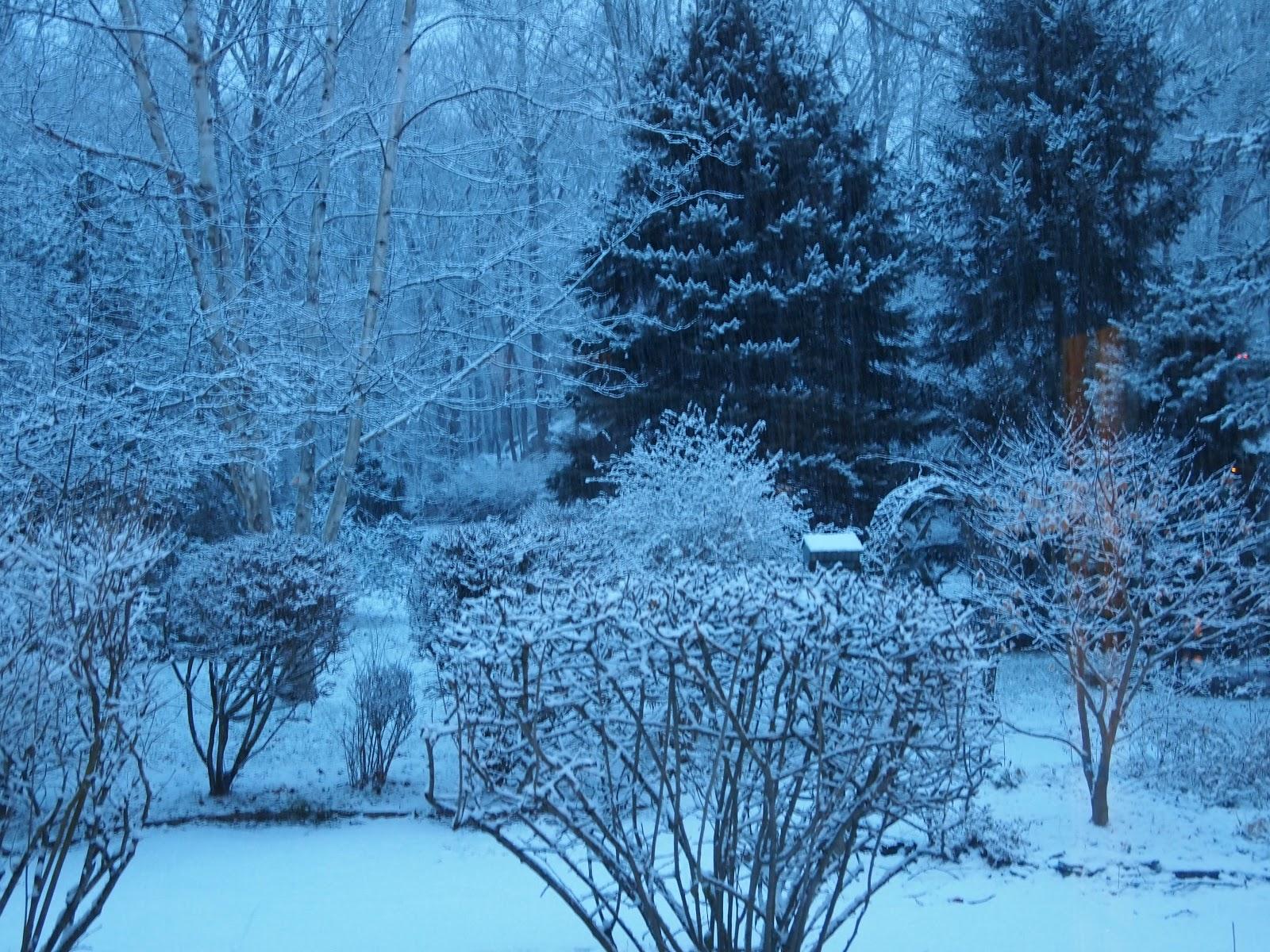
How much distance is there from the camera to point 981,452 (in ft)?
39.4

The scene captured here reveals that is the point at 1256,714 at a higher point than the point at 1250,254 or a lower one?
lower

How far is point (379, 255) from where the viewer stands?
10.6 m

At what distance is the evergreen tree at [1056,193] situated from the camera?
41.8 feet

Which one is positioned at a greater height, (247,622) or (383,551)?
(383,551)

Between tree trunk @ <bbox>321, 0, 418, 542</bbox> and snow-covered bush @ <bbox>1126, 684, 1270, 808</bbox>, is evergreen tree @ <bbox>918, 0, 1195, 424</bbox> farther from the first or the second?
tree trunk @ <bbox>321, 0, 418, 542</bbox>

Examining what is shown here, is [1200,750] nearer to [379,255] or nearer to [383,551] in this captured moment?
[379,255]

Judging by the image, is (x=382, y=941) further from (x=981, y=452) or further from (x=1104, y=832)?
(x=981, y=452)

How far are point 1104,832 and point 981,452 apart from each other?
20.2ft

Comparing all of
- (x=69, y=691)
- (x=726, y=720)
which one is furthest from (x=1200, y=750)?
(x=69, y=691)

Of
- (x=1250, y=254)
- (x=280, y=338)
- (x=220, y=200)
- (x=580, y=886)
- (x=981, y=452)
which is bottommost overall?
(x=580, y=886)

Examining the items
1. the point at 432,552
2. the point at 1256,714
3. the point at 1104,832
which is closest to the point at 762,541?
the point at 432,552

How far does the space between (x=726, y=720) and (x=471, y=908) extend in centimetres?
283

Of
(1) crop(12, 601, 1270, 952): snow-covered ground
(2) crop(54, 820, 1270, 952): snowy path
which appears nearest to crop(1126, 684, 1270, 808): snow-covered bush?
(1) crop(12, 601, 1270, 952): snow-covered ground

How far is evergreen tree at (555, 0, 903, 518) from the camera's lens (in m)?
13.2
